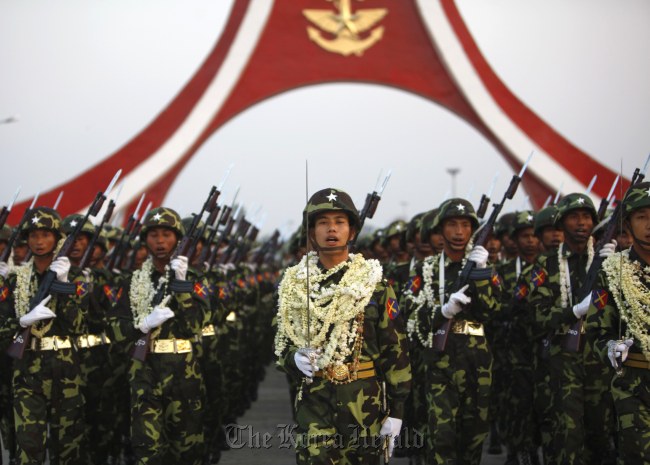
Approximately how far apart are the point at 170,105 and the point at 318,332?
52.6ft

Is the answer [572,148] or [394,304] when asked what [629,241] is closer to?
[394,304]

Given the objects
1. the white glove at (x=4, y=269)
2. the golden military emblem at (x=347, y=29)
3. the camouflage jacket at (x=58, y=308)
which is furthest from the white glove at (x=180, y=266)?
the golden military emblem at (x=347, y=29)

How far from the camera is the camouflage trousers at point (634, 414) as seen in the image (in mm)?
4449

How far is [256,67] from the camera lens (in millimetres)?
19938

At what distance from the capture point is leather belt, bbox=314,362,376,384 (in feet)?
15.0

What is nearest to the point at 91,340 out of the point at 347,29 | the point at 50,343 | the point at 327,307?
the point at 50,343

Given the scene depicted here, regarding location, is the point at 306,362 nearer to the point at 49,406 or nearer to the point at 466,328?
the point at 466,328

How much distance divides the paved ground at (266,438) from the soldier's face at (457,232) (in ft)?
7.12

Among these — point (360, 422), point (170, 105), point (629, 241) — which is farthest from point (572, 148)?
point (360, 422)

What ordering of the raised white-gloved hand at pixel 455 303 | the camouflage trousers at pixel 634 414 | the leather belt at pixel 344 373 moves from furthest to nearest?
the raised white-gloved hand at pixel 455 303, the leather belt at pixel 344 373, the camouflage trousers at pixel 634 414

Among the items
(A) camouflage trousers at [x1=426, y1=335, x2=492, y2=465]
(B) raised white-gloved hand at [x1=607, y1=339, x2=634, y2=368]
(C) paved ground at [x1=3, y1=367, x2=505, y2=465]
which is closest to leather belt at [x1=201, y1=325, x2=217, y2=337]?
(C) paved ground at [x1=3, y1=367, x2=505, y2=465]

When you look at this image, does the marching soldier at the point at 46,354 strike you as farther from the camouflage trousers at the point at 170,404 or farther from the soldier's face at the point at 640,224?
the soldier's face at the point at 640,224

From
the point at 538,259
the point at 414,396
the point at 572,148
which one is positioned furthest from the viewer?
the point at 572,148

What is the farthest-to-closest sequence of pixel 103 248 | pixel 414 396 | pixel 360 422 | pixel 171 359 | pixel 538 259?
pixel 103 248
pixel 414 396
pixel 538 259
pixel 171 359
pixel 360 422
